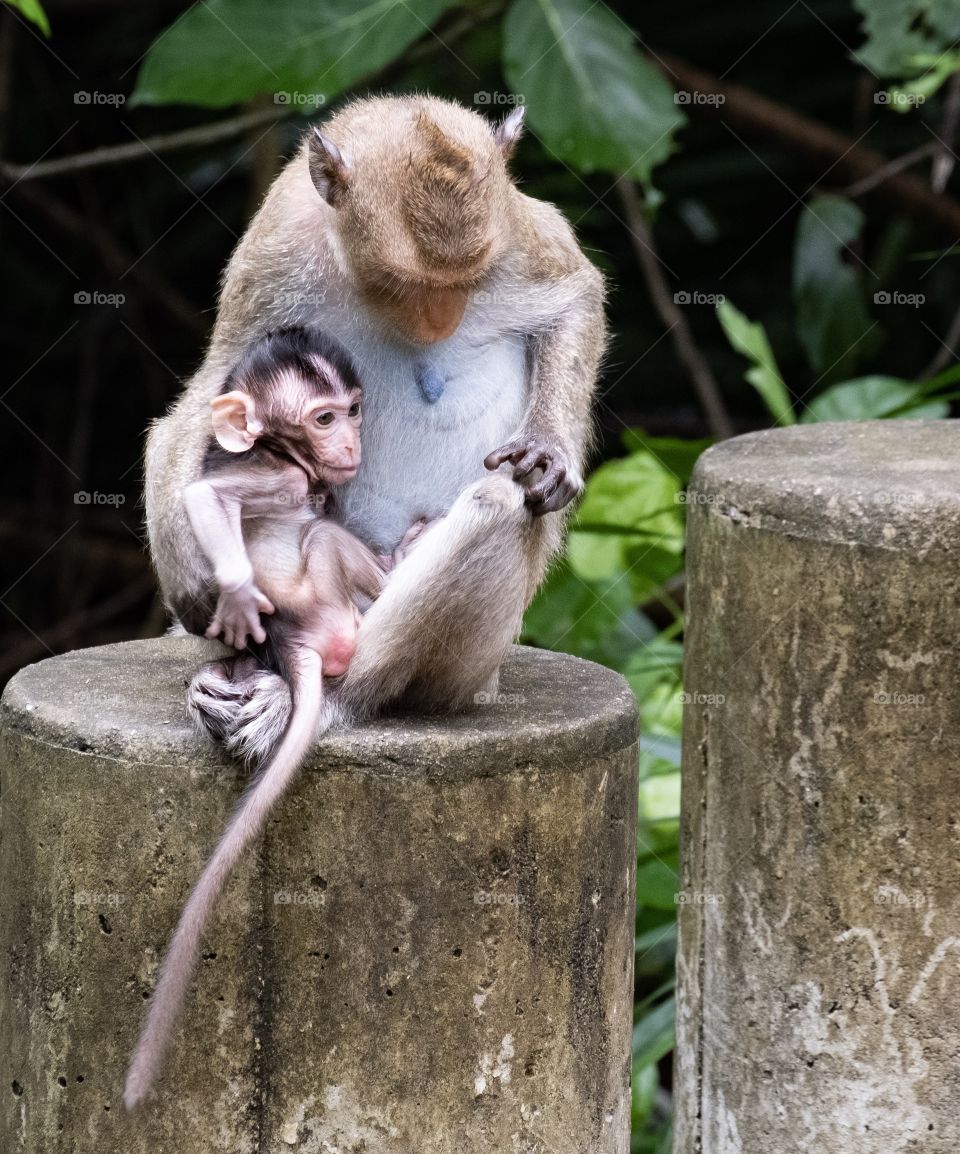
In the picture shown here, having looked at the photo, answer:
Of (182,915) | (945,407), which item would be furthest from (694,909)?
(945,407)

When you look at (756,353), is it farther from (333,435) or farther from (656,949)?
(333,435)

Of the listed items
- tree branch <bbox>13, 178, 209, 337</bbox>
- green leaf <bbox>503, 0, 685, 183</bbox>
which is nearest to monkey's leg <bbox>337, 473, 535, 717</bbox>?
green leaf <bbox>503, 0, 685, 183</bbox>

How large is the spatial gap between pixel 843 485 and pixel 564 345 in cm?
75

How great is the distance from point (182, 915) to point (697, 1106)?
156cm

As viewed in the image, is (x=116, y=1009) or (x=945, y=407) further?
(x=945, y=407)

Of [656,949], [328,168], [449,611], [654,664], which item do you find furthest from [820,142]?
[449,611]

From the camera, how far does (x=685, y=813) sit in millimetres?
4348

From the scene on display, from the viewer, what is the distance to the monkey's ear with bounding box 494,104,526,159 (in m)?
4.01

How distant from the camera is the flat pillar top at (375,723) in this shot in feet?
11.3

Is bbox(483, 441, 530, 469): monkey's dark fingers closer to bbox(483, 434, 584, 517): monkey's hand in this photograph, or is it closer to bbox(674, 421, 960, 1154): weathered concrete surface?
bbox(483, 434, 584, 517): monkey's hand

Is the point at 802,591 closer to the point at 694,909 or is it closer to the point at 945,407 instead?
the point at 694,909

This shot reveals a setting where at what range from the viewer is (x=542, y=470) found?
12.3 ft

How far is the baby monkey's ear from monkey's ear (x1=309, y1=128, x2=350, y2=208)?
0.46m

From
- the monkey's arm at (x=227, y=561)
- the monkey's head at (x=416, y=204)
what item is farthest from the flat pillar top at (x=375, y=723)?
the monkey's head at (x=416, y=204)
